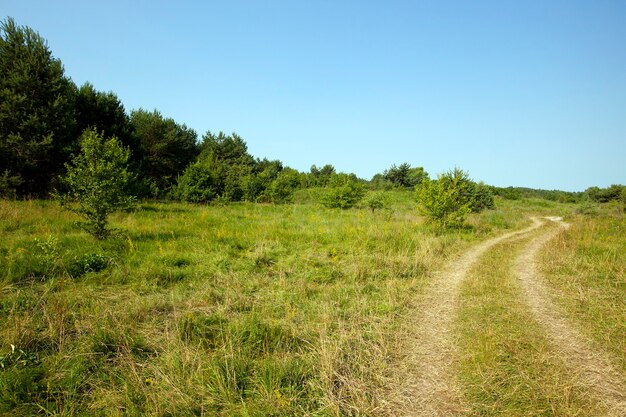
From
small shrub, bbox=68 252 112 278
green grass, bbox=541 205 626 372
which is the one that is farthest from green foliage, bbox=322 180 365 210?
small shrub, bbox=68 252 112 278

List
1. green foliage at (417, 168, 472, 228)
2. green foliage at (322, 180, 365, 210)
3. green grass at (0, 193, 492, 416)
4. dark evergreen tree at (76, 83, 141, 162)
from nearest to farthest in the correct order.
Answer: green grass at (0, 193, 492, 416), green foliage at (417, 168, 472, 228), dark evergreen tree at (76, 83, 141, 162), green foliage at (322, 180, 365, 210)

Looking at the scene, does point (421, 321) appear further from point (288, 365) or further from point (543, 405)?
point (288, 365)

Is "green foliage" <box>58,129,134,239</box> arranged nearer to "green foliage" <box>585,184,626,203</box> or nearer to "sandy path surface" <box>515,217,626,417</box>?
"sandy path surface" <box>515,217,626,417</box>

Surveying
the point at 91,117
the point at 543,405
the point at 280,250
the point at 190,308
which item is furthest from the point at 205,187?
the point at 543,405

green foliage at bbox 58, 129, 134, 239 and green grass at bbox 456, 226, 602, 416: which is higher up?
green foliage at bbox 58, 129, 134, 239

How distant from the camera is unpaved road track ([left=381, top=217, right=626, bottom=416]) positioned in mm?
3549

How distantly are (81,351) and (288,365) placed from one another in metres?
2.97

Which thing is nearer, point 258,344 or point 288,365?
point 288,365

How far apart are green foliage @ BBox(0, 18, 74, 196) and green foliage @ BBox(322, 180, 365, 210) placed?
20105 mm

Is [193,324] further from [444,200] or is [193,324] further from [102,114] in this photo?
[102,114]

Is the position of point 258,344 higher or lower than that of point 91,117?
lower

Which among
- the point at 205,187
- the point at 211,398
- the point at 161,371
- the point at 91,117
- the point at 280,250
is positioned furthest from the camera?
the point at 205,187

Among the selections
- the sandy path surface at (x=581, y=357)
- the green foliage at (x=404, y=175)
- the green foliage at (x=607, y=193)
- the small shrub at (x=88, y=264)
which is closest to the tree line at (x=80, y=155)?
the small shrub at (x=88, y=264)

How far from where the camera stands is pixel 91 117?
23.5 m
